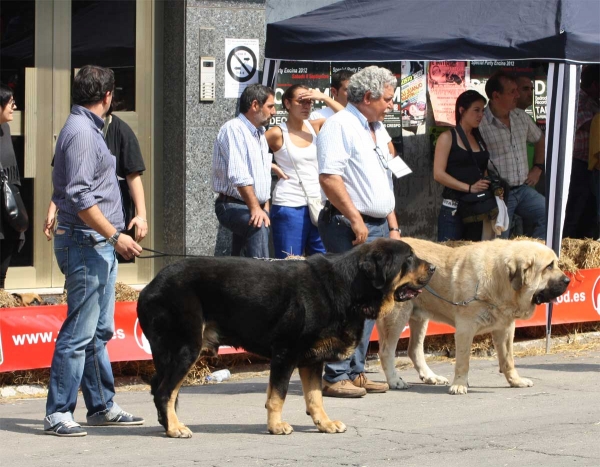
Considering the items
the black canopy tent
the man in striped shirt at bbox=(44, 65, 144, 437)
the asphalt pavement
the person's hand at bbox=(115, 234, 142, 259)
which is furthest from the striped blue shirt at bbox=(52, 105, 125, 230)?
the black canopy tent

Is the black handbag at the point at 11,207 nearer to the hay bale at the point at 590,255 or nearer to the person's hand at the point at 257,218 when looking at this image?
the person's hand at the point at 257,218

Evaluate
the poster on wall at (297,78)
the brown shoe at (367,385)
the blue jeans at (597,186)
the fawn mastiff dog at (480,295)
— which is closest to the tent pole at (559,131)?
the fawn mastiff dog at (480,295)

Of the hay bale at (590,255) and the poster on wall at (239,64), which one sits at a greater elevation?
the poster on wall at (239,64)

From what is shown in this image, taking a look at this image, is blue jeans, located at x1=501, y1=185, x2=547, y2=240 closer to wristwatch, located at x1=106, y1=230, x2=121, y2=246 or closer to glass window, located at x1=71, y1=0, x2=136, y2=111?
glass window, located at x1=71, y1=0, x2=136, y2=111

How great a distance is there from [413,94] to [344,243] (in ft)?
15.9

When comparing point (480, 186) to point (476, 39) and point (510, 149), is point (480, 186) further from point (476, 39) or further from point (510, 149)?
point (476, 39)

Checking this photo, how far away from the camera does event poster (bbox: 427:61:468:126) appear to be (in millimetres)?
12680

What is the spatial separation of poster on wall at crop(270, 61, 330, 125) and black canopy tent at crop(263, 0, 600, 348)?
90 cm

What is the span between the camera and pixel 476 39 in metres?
10.1

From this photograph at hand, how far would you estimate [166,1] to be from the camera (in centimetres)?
1138

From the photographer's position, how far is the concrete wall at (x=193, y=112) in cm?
1120

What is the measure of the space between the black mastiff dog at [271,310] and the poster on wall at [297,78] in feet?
16.0

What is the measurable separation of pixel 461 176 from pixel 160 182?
3.01 m

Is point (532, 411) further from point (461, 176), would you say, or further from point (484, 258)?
point (461, 176)
